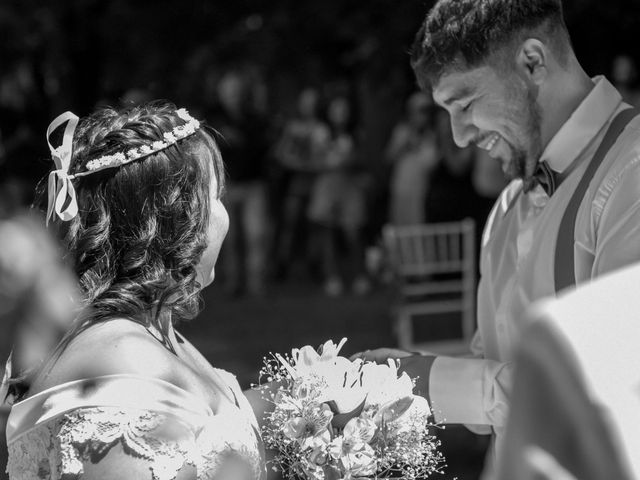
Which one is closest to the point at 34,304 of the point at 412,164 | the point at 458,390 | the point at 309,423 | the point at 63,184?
the point at 63,184

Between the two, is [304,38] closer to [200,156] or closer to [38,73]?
[38,73]

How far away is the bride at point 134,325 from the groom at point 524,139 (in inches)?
26.6

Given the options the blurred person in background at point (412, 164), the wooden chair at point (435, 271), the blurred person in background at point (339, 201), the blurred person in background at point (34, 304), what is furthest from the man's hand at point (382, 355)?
the blurred person in background at point (339, 201)

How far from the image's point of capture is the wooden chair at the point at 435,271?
276 inches

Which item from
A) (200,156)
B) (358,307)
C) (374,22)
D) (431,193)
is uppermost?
(200,156)

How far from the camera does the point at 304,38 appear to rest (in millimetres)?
6211

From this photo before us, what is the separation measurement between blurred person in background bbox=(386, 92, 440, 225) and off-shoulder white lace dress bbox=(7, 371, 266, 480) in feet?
24.4

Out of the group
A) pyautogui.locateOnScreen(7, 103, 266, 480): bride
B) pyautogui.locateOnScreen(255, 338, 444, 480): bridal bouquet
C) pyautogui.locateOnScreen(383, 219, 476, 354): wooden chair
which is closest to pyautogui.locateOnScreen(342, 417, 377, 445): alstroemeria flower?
pyautogui.locateOnScreen(255, 338, 444, 480): bridal bouquet

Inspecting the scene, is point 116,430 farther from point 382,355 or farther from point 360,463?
point 382,355

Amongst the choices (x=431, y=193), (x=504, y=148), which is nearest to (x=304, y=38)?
(x=431, y=193)

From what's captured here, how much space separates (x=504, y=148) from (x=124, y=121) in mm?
1059

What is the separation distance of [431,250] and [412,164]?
278 centimetres

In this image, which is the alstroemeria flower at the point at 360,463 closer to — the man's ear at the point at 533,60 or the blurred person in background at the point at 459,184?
the man's ear at the point at 533,60

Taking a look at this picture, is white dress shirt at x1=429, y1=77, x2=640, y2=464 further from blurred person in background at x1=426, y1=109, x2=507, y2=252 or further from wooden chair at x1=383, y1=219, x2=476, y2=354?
blurred person in background at x1=426, y1=109, x2=507, y2=252
